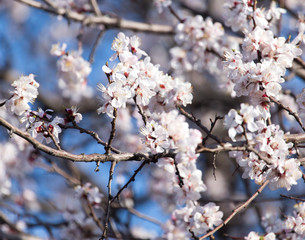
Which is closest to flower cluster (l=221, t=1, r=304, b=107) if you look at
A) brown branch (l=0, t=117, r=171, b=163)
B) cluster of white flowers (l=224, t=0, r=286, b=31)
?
cluster of white flowers (l=224, t=0, r=286, b=31)

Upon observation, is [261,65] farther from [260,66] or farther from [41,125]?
[41,125]

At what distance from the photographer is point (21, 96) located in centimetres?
200

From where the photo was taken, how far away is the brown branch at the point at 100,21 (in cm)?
340

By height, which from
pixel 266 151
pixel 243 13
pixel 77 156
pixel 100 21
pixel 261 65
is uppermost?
pixel 100 21

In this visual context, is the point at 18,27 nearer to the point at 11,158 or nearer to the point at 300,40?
the point at 11,158

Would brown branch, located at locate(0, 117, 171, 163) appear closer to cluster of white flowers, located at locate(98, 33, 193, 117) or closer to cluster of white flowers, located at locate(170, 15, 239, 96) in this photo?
cluster of white flowers, located at locate(98, 33, 193, 117)

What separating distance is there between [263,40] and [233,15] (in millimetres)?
816

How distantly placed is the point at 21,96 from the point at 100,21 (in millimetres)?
1855

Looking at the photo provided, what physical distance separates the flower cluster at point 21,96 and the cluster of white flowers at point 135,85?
0.37 m

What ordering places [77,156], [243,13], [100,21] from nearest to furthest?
[77,156]
[243,13]
[100,21]

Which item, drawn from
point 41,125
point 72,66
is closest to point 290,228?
point 41,125

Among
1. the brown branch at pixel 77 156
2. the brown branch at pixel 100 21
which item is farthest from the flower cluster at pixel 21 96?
the brown branch at pixel 100 21

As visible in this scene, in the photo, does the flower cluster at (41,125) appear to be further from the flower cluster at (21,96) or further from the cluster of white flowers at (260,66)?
the cluster of white flowers at (260,66)

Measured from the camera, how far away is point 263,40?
219cm
